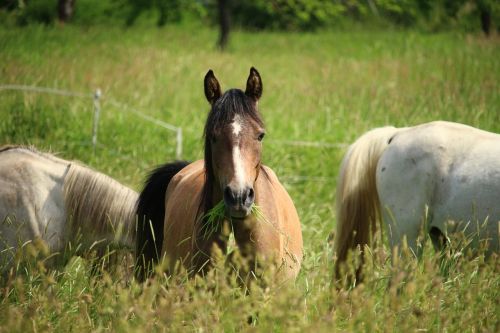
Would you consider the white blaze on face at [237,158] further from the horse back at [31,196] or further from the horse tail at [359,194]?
the horse tail at [359,194]

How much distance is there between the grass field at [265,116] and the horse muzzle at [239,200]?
15.6 inches

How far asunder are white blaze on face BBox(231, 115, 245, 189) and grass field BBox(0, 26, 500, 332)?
20.7 inches

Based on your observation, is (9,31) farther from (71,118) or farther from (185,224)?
(185,224)

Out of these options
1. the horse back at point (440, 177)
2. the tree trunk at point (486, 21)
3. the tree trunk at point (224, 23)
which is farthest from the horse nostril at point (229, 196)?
the tree trunk at point (486, 21)

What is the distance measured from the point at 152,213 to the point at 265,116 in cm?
588

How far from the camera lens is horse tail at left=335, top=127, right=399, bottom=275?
A: 5.42m

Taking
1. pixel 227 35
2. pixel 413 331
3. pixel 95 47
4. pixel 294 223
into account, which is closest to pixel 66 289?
pixel 294 223

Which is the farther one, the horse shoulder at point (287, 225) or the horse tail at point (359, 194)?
the horse tail at point (359, 194)

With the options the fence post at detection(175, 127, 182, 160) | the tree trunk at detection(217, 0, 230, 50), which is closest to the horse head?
the fence post at detection(175, 127, 182, 160)

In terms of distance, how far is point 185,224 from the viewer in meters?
4.13

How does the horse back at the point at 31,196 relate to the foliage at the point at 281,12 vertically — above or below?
below

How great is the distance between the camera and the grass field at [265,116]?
3055mm

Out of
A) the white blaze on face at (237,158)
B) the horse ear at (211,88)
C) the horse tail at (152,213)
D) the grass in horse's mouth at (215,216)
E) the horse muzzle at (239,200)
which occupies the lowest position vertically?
the horse tail at (152,213)

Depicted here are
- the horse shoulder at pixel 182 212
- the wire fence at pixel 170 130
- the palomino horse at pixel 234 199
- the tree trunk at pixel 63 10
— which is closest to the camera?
the palomino horse at pixel 234 199
